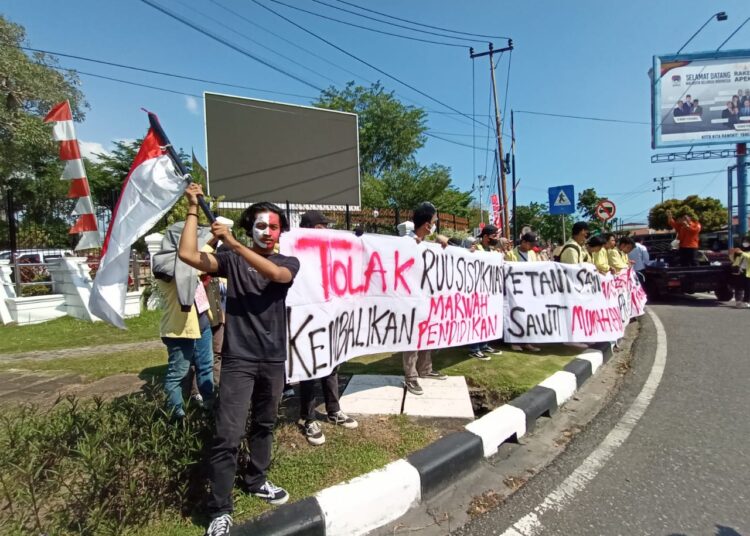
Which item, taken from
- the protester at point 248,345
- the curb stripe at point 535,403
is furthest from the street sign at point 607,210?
the protester at point 248,345

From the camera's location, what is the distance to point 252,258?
208 cm

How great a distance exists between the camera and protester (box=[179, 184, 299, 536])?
2.06 metres

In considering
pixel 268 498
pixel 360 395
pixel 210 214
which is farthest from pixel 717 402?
pixel 210 214

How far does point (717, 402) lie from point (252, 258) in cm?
452

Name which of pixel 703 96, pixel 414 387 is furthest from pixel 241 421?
pixel 703 96

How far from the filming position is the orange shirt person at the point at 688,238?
36.1 feet

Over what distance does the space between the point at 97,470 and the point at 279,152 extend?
17.6 metres

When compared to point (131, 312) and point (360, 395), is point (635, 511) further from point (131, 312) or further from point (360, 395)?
point (131, 312)

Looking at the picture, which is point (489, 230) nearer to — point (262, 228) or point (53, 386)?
point (262, 228)

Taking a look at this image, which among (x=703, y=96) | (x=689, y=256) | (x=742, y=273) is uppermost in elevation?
(x=703, y=96)

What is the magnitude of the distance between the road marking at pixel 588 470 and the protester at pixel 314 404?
138 centimetres

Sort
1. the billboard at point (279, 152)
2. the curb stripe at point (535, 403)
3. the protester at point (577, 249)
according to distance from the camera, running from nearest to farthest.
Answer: the curb stripe at point (535, 403) < the protester at point (577, 249) < the billboard at point (279, 152)

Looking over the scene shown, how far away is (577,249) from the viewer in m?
6.05

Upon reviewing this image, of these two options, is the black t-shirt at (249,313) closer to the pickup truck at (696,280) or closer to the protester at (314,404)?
the protester at (314,404)
